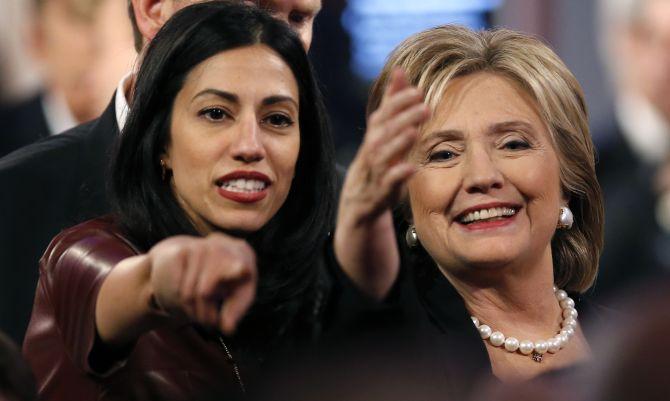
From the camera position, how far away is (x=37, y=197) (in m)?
2.13

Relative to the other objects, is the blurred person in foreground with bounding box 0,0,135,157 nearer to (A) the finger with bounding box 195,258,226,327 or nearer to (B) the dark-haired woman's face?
(B) the dark-haired woman's face

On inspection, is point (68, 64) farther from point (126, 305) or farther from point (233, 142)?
point (126, 305)

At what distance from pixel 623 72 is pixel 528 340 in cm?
117

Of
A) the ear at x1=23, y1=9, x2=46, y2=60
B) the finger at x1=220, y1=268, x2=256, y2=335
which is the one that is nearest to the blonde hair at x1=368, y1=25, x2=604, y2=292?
the finger at x1=220, y1=268, x2=256, y2=335

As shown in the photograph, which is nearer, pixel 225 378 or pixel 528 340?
pixel 225 378

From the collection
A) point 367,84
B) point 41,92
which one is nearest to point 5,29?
point 41,92

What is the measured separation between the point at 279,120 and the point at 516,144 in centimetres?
36

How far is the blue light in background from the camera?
313 cm

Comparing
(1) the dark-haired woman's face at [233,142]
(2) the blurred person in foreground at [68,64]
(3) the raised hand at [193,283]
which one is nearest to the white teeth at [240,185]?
(1) the dark-haired woman's face at [233,142]

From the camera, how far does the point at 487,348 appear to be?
1788 millimetres

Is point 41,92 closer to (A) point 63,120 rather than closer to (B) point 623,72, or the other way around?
(A) point 63,120

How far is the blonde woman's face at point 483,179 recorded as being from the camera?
1.76 metres

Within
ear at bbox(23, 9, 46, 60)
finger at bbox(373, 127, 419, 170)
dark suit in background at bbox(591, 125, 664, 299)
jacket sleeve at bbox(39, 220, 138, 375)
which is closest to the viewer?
finger at bbox(373, 127, 419, 170)

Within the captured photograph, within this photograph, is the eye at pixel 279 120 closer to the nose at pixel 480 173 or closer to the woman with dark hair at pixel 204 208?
the woman with dark hair at pixel 204 208
